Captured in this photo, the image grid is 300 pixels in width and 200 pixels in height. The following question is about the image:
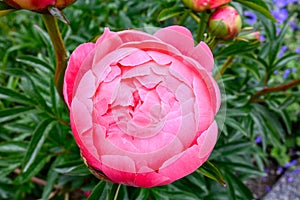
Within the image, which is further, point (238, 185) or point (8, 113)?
point (238, 185)

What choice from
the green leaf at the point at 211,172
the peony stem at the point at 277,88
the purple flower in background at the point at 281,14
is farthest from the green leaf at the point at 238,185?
A: the purple flower in background at the point at 281,14

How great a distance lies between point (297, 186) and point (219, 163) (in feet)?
3.41

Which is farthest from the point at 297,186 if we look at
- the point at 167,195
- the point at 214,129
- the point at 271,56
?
the point at 214,129

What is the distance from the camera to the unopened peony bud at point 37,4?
60cm

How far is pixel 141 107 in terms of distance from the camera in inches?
22.6

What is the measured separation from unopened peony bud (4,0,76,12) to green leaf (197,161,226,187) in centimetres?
29

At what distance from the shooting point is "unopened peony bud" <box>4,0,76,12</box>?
1.98 feet

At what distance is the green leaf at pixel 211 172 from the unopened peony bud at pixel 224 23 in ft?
0.86

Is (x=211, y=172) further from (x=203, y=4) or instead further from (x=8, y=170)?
(x=8, y=170)

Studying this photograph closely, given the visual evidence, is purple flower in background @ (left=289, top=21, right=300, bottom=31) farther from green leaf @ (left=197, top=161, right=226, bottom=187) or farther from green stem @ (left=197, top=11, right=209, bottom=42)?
green leaf @ (left=197, top=161, right=226, bottom=187)

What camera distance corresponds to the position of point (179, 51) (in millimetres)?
605

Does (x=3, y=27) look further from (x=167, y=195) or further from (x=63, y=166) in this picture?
(x=167, y=195)

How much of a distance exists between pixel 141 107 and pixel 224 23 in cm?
28

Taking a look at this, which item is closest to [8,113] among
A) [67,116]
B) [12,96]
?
[12,96]
